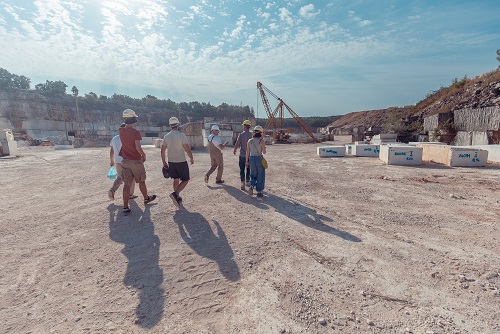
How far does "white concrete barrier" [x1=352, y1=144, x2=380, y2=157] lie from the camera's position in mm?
12133

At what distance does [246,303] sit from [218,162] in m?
4.51

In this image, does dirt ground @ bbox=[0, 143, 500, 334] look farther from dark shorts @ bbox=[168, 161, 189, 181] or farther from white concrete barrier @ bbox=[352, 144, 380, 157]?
white concrete barrier @ bbox=[352, 144, 380, 157]

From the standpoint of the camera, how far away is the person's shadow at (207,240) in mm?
2633

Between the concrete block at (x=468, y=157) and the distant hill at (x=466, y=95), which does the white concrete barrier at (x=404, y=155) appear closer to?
the concrete block at (x=468, y=157)

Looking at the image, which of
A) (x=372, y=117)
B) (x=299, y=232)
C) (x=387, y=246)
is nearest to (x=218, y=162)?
(x=299, y=232)

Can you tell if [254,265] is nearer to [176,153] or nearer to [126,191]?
[176,153]

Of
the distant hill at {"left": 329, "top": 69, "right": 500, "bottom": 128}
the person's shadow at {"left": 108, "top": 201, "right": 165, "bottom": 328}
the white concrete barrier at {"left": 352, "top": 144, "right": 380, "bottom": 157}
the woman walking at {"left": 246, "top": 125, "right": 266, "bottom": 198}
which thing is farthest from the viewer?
the distant hill at {"left": 329, "top": 69, "right": 500, "bottom": 128}

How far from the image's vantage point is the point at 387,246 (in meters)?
3.04

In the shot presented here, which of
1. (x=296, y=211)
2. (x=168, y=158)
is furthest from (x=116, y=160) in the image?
(x=296, y=211)

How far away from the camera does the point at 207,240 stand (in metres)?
3.25

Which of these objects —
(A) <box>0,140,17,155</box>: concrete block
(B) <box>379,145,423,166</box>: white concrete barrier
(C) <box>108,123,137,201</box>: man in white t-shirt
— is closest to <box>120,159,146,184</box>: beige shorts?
(C) <box>108,123,137,201</box>: man in white t-shirt

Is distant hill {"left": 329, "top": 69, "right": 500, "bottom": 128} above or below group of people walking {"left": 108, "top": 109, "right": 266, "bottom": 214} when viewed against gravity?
above

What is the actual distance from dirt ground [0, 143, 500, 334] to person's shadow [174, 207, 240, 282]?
0.9 inches

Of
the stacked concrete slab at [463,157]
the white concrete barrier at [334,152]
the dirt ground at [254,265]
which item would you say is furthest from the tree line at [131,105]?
the dirt ground at [254,265]
